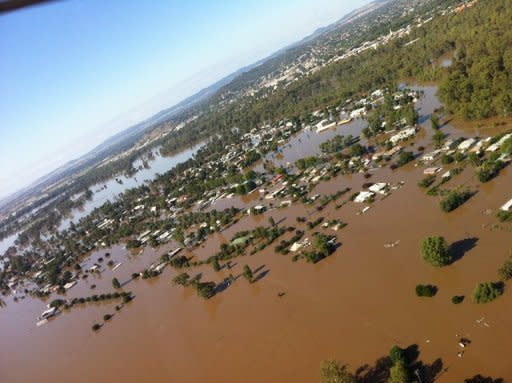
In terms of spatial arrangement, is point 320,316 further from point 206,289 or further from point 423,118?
point 423,118

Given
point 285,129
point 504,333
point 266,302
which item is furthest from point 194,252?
point 285,129

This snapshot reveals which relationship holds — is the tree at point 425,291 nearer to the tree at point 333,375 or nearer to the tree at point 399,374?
the tree at point 399,374

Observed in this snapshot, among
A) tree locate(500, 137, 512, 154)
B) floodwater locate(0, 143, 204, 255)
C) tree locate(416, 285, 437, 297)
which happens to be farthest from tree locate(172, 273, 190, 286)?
floodwater locate(0, 143, 204, 255)

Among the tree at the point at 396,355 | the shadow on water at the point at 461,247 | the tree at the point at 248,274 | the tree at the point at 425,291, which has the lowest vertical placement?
the shadow on water at the point at 461,247

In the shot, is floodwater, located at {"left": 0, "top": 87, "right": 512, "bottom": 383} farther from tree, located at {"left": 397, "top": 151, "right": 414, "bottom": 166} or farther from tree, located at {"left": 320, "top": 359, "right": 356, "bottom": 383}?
tree, located at {"left": 320, "top": 359, "right": 356, "bottom": 383}

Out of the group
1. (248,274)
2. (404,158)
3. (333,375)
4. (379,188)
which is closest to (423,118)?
(404,158)

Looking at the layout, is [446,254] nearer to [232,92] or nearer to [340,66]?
[340,66]

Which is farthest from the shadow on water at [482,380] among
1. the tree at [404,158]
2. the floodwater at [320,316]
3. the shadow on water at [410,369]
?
the tree at [404,158]
